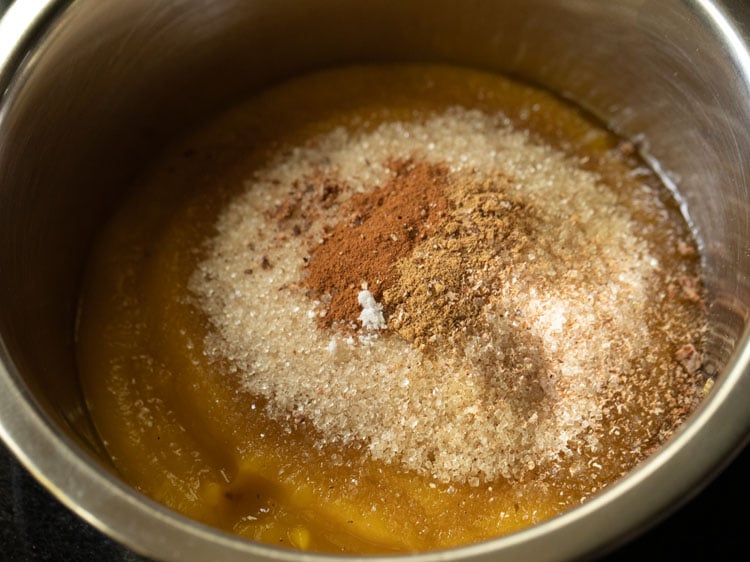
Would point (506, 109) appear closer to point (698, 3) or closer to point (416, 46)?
point (416, 46)

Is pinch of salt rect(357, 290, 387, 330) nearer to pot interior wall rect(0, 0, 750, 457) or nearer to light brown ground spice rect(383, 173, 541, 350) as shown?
light brown ground spice rect(383, 173, 541, 350)

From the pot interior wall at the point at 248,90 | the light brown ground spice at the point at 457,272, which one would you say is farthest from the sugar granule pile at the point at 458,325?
the pot interior wall at the point at 248,90

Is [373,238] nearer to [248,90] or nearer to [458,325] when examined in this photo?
[458,325]

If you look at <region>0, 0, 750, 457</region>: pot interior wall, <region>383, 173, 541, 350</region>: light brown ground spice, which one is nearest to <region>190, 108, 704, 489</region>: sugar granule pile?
<region>383, 173, 541, 350</region>: light brown ground spice

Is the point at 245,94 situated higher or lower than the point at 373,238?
lower

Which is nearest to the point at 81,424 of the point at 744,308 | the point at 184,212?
the point at 184,212

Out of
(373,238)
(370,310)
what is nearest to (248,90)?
(373,238)

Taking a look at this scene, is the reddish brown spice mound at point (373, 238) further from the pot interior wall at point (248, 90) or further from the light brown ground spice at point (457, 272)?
the pot interior wall at point (248, 90)

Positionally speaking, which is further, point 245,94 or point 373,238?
point 245,94
